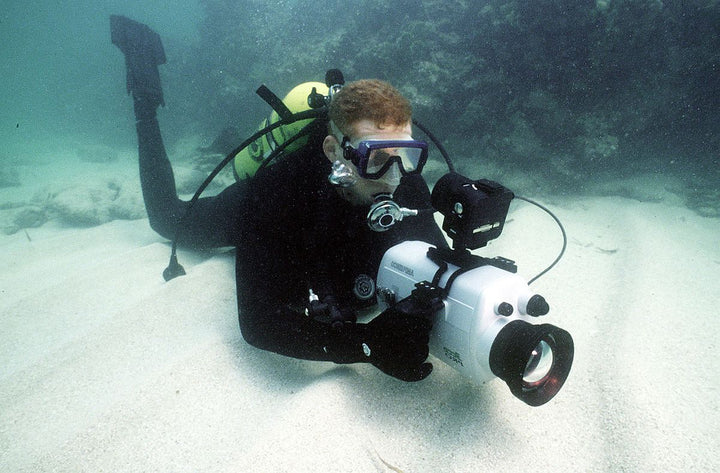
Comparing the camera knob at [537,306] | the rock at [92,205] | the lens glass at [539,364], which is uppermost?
the camera knob at [537,306]

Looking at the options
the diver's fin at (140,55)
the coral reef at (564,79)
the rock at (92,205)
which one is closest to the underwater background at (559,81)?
the coral reef at (564,79)

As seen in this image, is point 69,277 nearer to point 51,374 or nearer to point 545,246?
point 51,374

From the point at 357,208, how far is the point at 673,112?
8.17 meters

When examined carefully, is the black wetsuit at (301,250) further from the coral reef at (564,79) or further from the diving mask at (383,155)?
the coral reef at (564,79)

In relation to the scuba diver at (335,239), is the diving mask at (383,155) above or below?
above

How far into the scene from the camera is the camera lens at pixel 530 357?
4.69 ft

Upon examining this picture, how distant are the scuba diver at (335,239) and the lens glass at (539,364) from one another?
0.48m

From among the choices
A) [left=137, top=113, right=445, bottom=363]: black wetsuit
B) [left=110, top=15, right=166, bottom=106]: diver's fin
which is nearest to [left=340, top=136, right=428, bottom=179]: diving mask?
[left=137, top=113, right=445, bottom=363]: black wetsuit

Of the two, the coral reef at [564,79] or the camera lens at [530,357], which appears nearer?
the camera lens at [530,357]

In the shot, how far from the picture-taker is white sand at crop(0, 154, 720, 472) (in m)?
1.77

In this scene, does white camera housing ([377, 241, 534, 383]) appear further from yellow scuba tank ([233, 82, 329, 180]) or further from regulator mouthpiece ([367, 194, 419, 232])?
yellow scuba tank ([233, 82, 329, 180])

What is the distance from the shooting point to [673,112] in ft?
23.9

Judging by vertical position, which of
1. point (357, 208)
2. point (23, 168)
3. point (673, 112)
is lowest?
point (23, 168)

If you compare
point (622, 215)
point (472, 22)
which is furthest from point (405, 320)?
Result: point (472, 22)
